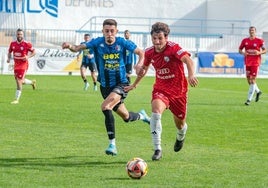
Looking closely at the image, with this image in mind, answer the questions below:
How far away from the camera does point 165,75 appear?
11.6 m

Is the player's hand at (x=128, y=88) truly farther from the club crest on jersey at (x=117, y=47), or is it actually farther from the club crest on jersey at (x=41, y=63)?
the club crest on jersey at (x=41, y=63)

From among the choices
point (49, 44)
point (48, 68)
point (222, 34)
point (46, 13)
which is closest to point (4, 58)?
point (48, 68)

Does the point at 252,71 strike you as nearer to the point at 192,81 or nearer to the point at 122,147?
the point at 122,147

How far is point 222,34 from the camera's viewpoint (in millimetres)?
54719

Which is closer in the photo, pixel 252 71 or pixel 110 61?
pixel 110 61

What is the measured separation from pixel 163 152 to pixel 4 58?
29.6m

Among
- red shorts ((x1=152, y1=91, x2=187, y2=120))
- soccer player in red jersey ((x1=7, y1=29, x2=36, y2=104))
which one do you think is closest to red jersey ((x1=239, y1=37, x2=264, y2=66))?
soccer player in red jersey ((x1=7, y1=29, x2=36, y2=104))

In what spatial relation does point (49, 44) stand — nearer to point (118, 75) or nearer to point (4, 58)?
point (4, 58)

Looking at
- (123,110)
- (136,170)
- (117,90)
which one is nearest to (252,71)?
(123,110)

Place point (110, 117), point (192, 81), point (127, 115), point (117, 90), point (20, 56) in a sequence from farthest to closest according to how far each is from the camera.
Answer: point (20, 56) < point (127, 115) < point (117, 90) < point (110, 117) < point (192, 81)

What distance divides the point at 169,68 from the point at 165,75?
0.13 meters

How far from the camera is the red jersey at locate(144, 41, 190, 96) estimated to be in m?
11.5

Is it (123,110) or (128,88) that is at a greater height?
(128,88)

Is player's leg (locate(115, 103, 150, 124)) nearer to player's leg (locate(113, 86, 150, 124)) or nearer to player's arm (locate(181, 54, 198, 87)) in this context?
player's leg (locate(113, 86, 150, 124))
